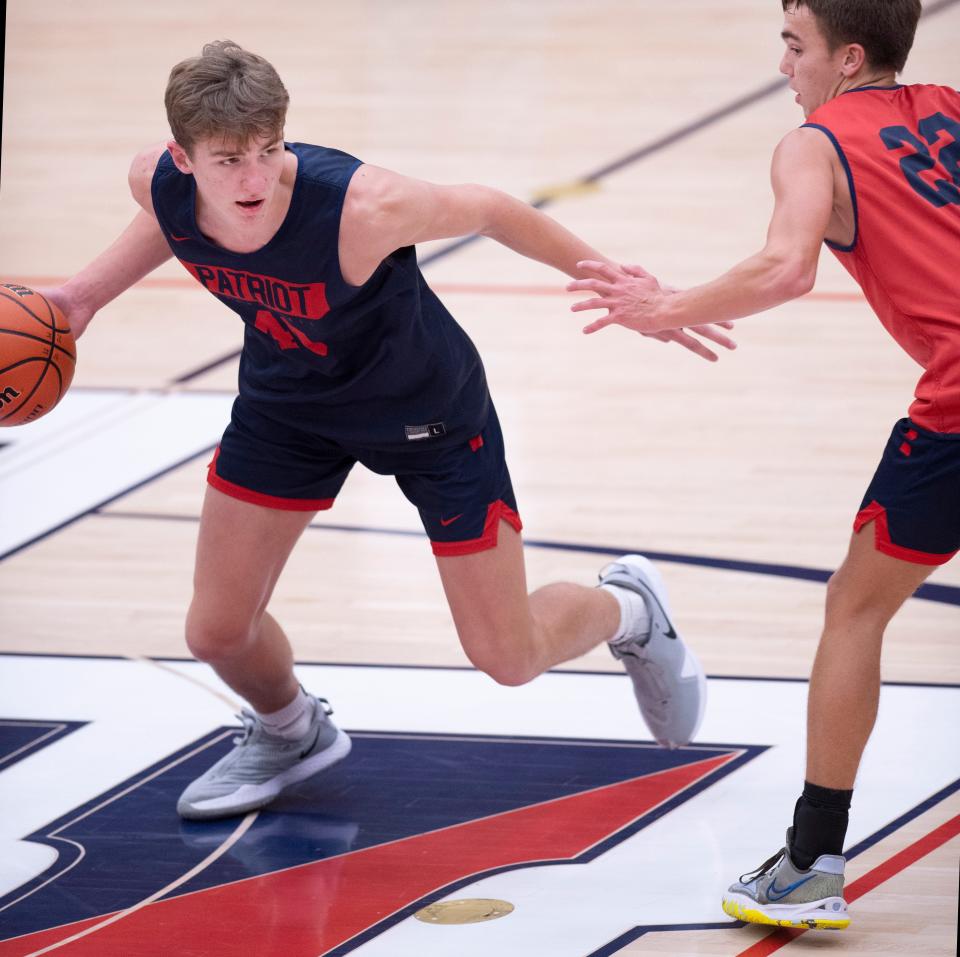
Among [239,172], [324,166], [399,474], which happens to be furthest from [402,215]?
[399,474]

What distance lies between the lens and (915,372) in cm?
784

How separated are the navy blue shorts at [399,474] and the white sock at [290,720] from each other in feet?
1.85

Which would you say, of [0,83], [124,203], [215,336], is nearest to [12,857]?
[0,83]

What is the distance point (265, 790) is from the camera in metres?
4.31

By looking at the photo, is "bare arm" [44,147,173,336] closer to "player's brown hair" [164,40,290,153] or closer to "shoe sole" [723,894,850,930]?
"player's brown hair" [164,40,290,153]

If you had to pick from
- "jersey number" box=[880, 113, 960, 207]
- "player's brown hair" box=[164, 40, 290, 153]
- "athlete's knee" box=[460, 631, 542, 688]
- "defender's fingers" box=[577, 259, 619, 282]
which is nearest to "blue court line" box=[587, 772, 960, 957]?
"athlete's knee" box=[460, 631, 542, 688]

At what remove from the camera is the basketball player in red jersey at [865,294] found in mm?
3381

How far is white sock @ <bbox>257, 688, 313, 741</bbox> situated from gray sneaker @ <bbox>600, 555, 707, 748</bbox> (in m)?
0.79

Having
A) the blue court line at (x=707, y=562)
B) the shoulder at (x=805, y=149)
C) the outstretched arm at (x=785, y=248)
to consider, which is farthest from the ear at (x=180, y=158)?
the blue court line at (x=707, y=562)

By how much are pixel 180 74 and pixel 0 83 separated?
779 millimetres

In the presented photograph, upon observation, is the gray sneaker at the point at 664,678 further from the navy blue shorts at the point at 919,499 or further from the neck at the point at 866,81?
the neck at the point at 866,81

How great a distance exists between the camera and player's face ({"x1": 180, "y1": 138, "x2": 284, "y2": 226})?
3410mm

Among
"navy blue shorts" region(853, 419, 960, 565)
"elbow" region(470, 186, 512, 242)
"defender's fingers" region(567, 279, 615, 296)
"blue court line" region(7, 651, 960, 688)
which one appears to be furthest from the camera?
"blue court line" region(7, 651, 960, 688)

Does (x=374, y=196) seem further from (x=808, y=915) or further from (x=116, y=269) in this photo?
(x=808, y=915)
